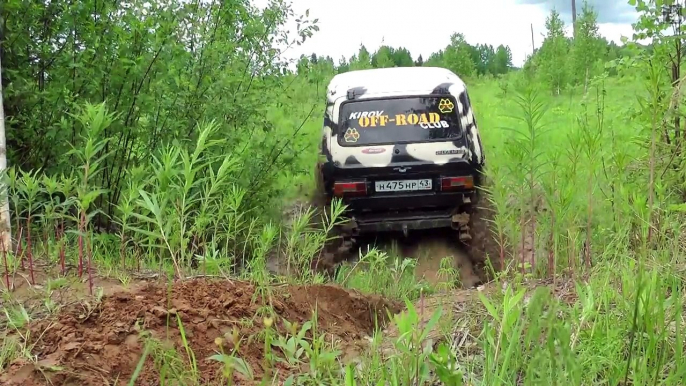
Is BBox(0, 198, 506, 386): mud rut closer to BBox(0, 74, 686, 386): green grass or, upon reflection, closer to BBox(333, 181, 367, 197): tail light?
BBox(0, 74, 686, 386): green grass

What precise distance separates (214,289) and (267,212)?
3.94 metres

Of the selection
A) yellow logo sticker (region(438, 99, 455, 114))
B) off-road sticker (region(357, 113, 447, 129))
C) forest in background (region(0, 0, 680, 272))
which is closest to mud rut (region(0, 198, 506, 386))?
forest in background (region(0, 0, 680, 272))

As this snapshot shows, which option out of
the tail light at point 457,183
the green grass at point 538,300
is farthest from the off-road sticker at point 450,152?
the green grass at point 538,300

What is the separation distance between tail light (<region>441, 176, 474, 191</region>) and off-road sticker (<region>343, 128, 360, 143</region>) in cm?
112

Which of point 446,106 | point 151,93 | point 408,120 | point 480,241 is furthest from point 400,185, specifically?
point 151,93

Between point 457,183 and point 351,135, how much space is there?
4.41 feet

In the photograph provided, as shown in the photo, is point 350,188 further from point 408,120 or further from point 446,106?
point 446,106

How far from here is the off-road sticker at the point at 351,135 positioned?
7.23 meters

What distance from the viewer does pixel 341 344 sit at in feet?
9.83

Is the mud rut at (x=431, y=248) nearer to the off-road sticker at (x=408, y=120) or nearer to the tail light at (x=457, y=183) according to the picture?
the tail light at (x=457, y=183)

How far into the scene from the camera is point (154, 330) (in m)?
2.77

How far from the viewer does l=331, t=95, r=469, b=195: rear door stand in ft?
23.4

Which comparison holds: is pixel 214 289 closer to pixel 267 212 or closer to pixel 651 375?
pixel 651 375

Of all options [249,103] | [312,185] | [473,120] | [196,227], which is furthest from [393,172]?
[196,227]
